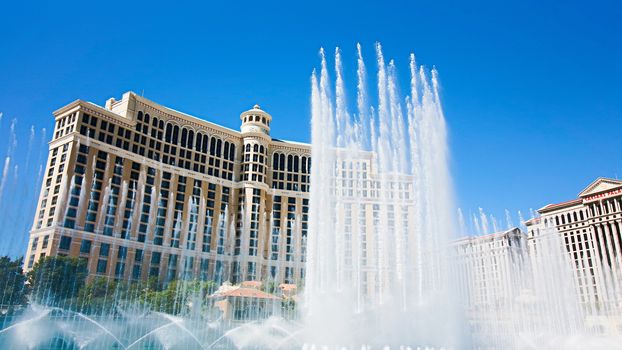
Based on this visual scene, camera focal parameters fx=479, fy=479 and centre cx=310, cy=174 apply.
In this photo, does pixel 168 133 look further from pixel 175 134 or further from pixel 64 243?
pixel 64 243

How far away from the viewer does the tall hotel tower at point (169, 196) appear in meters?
60.4

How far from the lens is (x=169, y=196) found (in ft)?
230

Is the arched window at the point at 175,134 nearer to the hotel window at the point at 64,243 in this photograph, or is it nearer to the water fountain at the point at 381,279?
the hotel window at the point at 64,243

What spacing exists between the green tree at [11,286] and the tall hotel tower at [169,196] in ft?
24.7

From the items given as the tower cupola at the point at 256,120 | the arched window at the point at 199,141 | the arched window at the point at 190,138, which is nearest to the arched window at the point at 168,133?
the arched window at the point at 190,138

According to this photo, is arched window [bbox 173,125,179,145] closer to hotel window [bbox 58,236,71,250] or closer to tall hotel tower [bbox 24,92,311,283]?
tall hotel tower [bbox 24,92,311,283]

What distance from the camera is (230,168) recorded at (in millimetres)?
78875

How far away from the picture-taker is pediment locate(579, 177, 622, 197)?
74562mm

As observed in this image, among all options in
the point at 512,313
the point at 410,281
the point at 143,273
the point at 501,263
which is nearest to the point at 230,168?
the point at 143,273

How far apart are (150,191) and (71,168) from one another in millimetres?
11584

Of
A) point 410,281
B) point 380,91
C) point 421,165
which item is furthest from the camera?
point 380,91

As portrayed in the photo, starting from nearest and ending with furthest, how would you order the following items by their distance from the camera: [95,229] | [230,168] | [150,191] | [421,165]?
[421,165], [95,229], [150,191], [230,168]

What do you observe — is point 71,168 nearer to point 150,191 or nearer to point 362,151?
point 150,191

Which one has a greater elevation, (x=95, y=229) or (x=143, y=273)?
(x=95, y=229)
